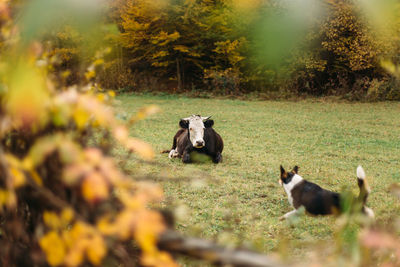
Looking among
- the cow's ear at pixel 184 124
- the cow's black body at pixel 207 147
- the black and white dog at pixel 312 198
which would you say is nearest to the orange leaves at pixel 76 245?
the black and white dog at pixel 312 198

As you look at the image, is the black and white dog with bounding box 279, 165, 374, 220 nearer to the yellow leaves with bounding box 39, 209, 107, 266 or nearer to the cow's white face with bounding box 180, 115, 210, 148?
the cow's white face with bounding box 180, 115, 210, 148

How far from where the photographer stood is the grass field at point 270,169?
11.2 feet

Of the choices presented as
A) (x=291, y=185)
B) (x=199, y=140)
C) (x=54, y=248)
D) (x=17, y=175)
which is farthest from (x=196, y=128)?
(x=17, y=175)

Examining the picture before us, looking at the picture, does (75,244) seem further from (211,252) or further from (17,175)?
(211,252)

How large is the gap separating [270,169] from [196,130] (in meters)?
1.43

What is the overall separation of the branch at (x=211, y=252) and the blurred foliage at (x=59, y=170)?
0.04 meters

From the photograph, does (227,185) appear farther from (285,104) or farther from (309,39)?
(309,39)

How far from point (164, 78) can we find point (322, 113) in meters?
13.5

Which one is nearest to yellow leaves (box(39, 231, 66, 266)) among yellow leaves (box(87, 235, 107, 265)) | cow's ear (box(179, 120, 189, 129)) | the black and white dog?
yellow leaves (box(87, 235, 107, 265))

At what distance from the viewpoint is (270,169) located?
5.89 m

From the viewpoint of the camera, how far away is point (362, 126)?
10.9 meters

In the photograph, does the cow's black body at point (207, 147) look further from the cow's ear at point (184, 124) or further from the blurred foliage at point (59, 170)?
the blurred foliage at point (59, 170)

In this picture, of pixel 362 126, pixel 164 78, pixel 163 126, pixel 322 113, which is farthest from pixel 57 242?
pixel 164 78

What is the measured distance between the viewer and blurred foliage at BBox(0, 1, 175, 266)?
2.93 feet
